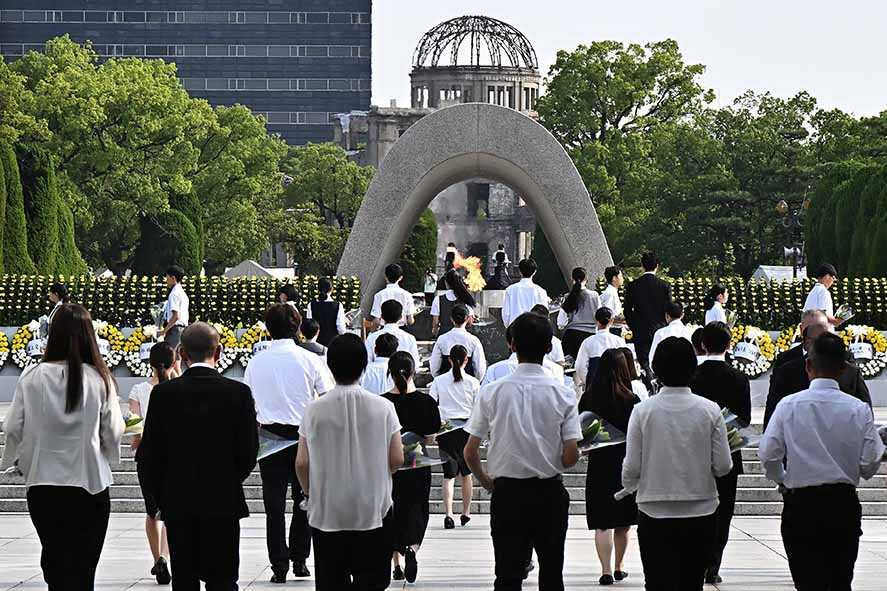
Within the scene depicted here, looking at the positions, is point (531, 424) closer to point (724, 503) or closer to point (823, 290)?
point (724, 503)

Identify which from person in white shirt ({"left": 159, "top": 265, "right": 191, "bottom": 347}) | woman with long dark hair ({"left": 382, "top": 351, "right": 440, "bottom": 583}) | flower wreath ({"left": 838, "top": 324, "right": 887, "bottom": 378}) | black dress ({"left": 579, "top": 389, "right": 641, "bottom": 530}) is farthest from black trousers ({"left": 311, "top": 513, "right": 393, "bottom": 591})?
flower wreath ({"left": 838, "top": 324, "right": 887, "bottom": 378})

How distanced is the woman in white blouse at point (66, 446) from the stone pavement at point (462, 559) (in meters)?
2.46

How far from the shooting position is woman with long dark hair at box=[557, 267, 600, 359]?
16.8 meters

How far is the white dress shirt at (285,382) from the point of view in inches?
392

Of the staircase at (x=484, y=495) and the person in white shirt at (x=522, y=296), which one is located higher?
the person in white shirt at (x=522, y=296)

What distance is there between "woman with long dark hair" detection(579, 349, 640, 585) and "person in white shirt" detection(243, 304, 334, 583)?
1.67 m

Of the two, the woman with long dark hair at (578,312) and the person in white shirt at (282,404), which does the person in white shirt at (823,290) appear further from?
the person in white shirt at (282,404)

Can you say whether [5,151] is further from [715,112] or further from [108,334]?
[715,112]

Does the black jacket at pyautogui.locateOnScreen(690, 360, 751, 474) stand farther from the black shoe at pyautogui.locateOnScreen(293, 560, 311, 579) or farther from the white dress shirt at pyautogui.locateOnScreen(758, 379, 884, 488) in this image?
the black shoe at pyautogui.locateOnScreen(293, 560, 311, 579)

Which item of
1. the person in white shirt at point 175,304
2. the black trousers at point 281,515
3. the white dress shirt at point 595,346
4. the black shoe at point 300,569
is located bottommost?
the black shoe at point 300,569

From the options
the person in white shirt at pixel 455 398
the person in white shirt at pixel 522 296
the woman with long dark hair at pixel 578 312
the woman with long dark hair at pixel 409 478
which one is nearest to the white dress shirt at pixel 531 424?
the woman with long dark hair at pixel 409 478

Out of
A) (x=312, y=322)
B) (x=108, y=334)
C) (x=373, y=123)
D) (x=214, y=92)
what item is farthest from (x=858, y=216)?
(x=214, y=92)

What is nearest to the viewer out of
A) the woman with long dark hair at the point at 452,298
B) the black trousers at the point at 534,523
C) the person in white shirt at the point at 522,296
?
the black trousers at the point at 534,523

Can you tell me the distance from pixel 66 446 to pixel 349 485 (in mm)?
1296
